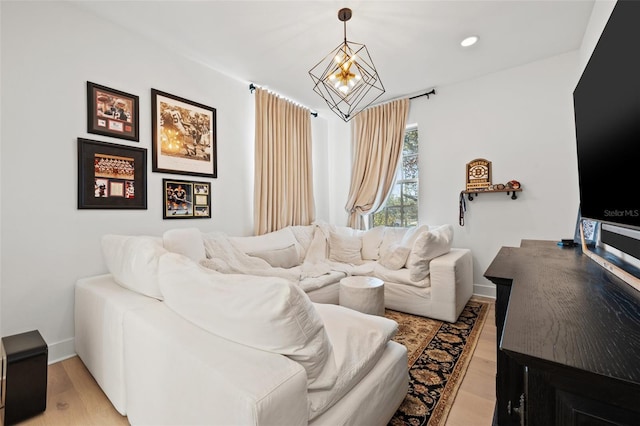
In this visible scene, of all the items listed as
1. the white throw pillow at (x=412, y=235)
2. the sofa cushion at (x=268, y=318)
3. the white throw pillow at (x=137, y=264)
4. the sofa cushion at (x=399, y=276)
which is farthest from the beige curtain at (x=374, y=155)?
the sofa cushion at (x=268, y=318)

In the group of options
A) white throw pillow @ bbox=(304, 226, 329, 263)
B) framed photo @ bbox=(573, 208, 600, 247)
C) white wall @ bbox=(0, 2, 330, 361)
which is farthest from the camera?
white throw pillow @ bbox=(304, 226, 329, 263)

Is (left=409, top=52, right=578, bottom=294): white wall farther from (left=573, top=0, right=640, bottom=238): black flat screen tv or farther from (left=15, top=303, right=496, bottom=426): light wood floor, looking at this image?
(left=573, top=0, right=640, bottom=238): black flat screen tv

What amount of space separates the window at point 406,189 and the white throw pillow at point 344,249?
2.82 ft

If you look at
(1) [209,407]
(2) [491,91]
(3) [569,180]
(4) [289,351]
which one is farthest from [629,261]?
(2) [491,91]

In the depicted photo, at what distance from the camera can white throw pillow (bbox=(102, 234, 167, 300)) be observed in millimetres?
1460

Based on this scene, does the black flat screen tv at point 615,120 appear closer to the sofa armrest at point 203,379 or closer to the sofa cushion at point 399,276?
the sofa armrest at point 203,379

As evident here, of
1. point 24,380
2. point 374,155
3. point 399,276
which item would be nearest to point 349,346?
point 24,380

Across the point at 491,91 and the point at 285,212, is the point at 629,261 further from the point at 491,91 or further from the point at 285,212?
the point at 285,212

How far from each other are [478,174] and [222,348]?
3.47 meters

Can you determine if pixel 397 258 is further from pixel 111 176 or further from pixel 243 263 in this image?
pixel 111 176

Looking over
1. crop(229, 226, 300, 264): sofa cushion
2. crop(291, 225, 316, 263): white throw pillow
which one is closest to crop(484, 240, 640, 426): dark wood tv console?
crop(229, 226, 300, 264): sofa cushion

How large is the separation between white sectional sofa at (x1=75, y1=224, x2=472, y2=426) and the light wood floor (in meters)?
0.10

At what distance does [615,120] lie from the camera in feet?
3.07

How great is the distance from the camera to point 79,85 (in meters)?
2.17
